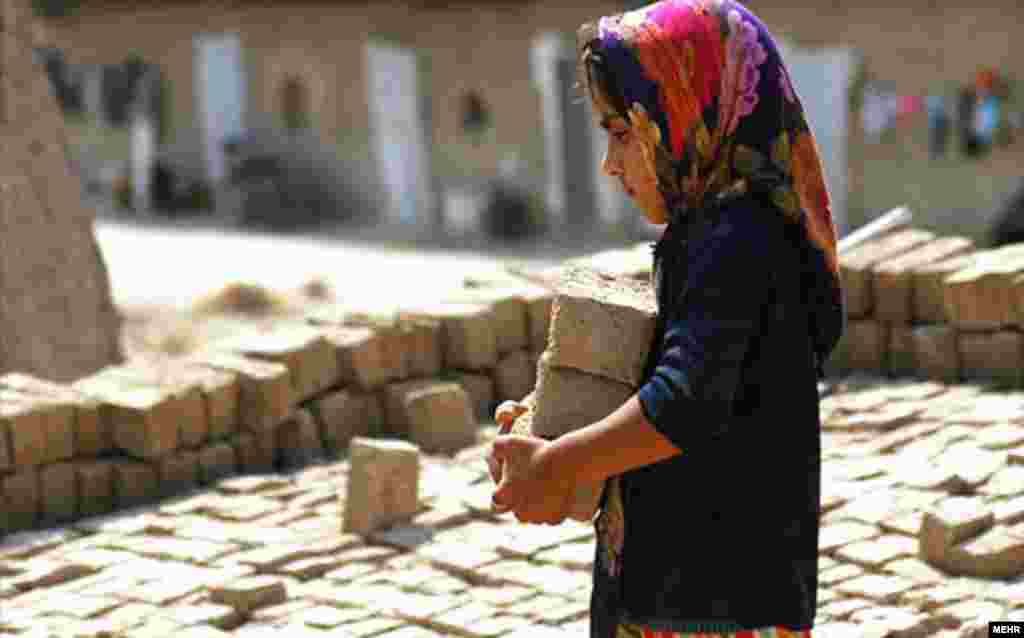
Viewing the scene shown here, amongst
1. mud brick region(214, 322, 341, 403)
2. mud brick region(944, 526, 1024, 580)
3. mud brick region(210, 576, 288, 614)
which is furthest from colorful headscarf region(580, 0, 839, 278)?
mud brick region(214, 322, 341, 403)

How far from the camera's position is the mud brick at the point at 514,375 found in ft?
26.7

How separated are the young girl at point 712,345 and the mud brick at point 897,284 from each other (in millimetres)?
4433

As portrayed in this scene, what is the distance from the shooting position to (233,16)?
80.4 feet

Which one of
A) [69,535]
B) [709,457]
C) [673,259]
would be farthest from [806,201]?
[69,535]

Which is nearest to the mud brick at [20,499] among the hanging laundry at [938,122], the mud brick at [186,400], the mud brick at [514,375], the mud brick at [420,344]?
the mud brick at [186,400]

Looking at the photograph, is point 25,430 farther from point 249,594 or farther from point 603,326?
point 603,326

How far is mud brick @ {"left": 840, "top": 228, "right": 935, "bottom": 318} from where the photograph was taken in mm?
8031

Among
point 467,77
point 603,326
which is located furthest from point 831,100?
point 603,326

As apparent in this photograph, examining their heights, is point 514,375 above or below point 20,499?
above

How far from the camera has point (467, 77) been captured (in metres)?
21.9

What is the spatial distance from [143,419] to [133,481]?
0.26 metres

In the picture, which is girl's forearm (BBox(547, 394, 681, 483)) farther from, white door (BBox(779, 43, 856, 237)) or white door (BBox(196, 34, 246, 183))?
white door (BBox(196, 34, 246, 183))

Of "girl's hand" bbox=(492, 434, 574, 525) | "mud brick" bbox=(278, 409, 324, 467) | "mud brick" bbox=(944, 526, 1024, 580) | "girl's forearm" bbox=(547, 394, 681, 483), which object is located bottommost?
"mud brick" bbox=(944, 526, 1024, 580)

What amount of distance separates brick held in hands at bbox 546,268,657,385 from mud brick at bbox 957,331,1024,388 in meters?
3.96
